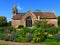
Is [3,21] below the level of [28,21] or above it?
above

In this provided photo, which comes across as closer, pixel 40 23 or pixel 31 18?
pixel 40 23

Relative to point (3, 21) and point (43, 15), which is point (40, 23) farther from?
point (3, 21)

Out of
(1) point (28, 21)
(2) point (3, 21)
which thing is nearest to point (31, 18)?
(1) point (28, 21)

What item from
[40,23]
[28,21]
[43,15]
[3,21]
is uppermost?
[43,15]

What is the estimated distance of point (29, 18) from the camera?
58.4 m

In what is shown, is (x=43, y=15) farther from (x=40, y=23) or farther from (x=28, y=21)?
(x=40, y=23)

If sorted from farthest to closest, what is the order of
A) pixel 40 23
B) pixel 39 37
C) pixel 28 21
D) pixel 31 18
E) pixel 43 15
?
pixel 43 15 → pixel 28 21 → pixel 31 18 → pixel 40 23 → pixel 39 37

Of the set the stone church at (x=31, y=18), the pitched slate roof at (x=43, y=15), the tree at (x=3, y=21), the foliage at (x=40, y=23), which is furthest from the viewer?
the tree at (x=3, y=21)

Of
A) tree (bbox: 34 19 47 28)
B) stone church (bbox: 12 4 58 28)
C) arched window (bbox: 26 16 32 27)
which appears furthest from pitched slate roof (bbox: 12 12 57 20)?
tree (bbox: 34 19 47 28)

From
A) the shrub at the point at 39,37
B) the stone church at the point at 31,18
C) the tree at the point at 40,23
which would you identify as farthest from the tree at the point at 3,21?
the shrub at the point at 39,37

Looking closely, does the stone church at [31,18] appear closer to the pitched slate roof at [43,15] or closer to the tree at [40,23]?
the pitched slate roof at [43,15]

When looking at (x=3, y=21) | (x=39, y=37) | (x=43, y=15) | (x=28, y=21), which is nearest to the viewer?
(x=39, y=37)

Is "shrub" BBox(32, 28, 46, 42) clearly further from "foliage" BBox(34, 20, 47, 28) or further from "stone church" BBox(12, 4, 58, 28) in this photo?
"stone church" BBox(12, 4, 58, 28)

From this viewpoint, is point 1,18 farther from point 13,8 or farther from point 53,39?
point 53,39
